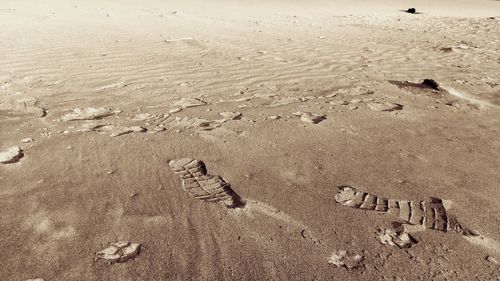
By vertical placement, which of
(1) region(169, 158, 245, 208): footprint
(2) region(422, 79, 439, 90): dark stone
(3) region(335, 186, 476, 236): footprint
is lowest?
(2) region(422, 79, 439, 90): dark stone

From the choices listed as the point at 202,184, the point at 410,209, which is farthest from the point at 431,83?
the point at 202,184

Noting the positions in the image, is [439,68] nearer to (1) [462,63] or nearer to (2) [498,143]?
(1) [462,63]

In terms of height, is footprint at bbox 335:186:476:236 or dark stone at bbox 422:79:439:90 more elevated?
footprint at bbox 335:186:476:236

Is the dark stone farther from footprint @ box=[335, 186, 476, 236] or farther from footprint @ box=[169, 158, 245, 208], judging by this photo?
footprint @ box=[169, 158, 245, 208]

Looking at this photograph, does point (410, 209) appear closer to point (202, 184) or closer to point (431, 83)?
point (202, 184)

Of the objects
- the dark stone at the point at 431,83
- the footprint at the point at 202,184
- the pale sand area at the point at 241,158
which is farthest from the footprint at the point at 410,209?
the dark stone at the point at 431,83

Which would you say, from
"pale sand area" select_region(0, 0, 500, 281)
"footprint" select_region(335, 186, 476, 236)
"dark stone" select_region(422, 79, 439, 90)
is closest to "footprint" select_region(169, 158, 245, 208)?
"pale sand area" select_region(0, 0, 500, 281)

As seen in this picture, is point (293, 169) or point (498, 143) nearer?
point (293, 169)

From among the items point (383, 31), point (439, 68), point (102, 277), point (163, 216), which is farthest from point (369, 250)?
point (383, 31)
